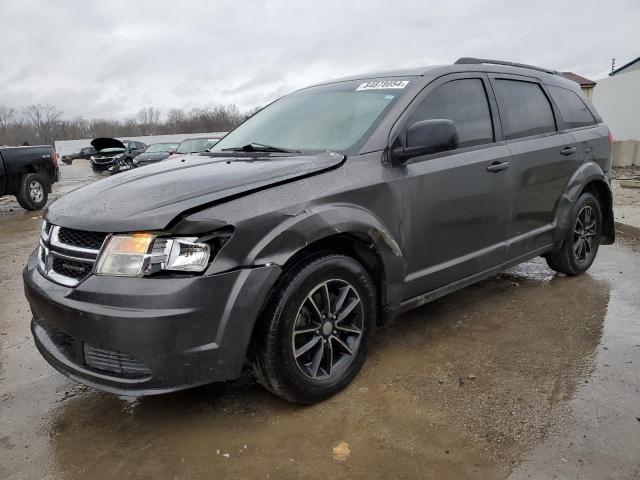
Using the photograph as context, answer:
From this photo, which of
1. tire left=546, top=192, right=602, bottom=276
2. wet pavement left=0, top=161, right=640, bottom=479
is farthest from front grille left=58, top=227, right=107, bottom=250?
tire left=546, top=192, right=602, bottom=276

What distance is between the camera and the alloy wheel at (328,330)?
8.82ft

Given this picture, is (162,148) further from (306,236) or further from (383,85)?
(306,236)

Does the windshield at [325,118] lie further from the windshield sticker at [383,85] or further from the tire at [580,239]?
the tire at [580,239]

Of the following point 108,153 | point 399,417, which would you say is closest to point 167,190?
point 399,417

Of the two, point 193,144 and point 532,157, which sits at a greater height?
point 193,144

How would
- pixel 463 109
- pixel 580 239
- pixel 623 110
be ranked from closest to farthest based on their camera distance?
pixel 463 109, pixel 580 239, pixel 623 110

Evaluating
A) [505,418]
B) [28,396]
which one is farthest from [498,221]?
[28,396]

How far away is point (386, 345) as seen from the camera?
353 centimetres

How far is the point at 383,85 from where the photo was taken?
3416mm

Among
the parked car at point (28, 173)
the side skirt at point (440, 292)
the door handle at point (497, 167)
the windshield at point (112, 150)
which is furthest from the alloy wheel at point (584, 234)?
the windshield at point (112, 150)

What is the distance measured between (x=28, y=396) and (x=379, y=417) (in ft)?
6.85

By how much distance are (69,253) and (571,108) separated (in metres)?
4.26

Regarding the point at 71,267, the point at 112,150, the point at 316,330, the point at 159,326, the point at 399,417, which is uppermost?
the point at 112,150

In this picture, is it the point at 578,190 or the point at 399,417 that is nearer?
the point at 399,417
